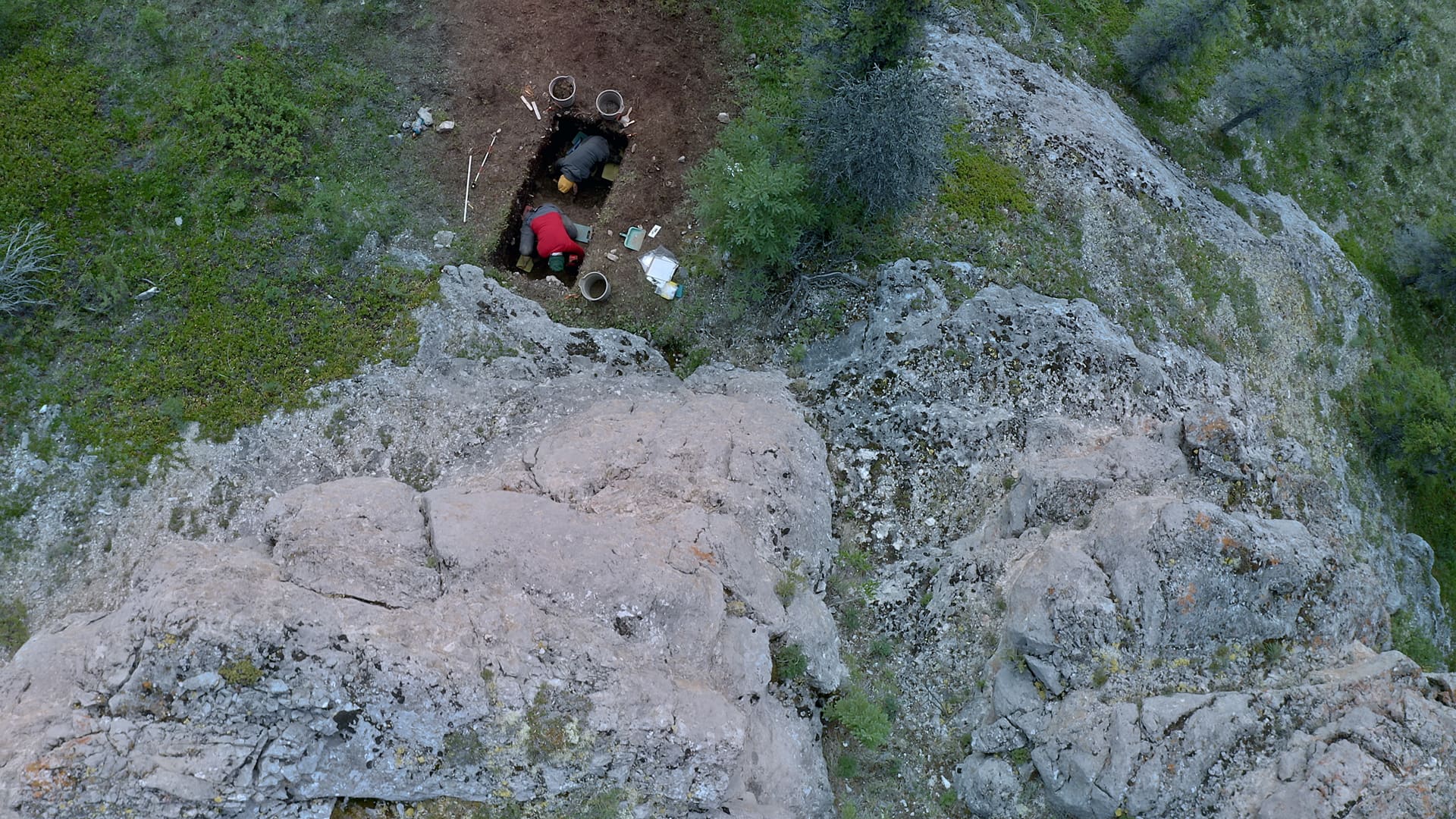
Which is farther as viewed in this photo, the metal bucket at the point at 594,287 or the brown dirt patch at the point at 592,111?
the brown dirt patch at the point at 592,111

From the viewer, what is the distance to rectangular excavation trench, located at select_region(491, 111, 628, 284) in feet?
55.1

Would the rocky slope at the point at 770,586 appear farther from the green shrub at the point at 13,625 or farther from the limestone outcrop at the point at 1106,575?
the green shrub at the point at 13,625

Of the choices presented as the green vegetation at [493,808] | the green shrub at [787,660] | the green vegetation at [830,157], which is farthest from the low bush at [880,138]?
the green vegetation at [493,808]

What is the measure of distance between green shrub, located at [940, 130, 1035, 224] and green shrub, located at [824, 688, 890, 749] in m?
10.4

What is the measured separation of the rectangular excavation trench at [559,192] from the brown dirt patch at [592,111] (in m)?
0.03

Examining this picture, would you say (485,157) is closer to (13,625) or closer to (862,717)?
(13,625)

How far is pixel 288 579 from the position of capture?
10.2m

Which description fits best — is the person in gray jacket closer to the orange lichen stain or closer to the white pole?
the white pole

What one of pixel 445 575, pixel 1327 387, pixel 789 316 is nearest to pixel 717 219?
pixel 789 316

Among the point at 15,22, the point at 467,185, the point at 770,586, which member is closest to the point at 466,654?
the point at 770,586

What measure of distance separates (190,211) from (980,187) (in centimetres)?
1686

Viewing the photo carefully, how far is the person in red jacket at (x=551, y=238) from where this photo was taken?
1628cm

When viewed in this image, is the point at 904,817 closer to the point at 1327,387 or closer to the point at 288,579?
the point at 288,579

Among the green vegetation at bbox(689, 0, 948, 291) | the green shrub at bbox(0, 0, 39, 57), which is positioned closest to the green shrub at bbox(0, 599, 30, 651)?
the green shrub at bbox(0, 0, 39, 57)
